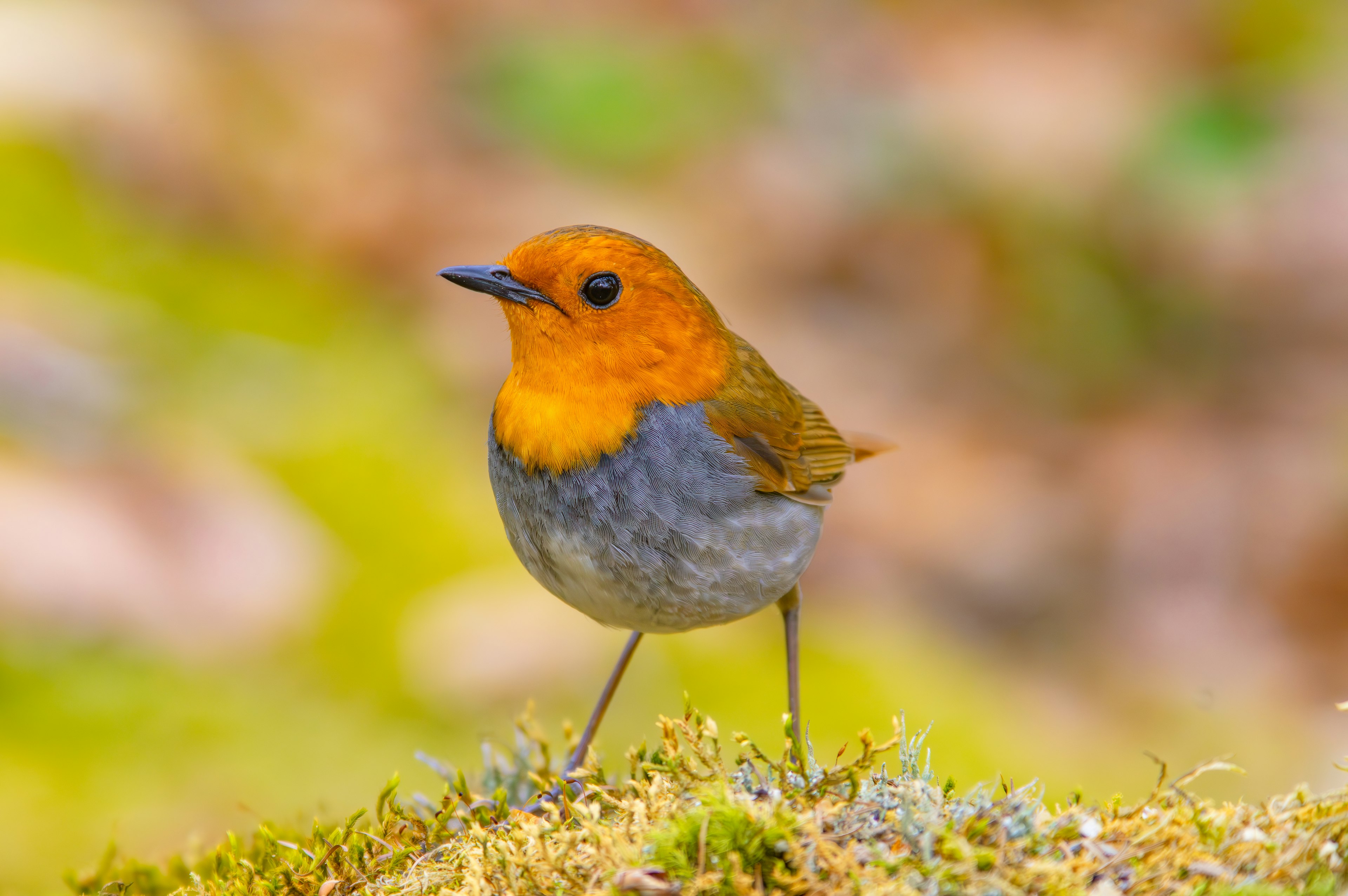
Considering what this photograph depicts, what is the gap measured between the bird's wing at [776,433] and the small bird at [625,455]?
0.01 metres

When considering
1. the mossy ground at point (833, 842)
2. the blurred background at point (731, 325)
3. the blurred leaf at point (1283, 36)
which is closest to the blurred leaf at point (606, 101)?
the blurred background at point (731, 325)

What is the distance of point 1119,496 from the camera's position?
7484 mm

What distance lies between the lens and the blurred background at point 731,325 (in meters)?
4.47

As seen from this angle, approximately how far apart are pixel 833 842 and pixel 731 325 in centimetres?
631

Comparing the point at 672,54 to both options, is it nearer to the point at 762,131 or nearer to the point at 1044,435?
the point at 762,131

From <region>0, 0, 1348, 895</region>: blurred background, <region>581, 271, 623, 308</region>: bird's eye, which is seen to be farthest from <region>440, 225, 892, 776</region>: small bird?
<region>0, 0, 1348, 895</region>: blurred background

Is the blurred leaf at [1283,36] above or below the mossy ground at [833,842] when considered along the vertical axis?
above

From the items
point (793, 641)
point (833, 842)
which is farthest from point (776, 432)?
point (833, 842)

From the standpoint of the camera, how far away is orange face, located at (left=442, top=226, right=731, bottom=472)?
2.95 m

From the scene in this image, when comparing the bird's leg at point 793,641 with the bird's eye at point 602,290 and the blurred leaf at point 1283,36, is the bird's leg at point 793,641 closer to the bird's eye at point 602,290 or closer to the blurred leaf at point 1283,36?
the bird's eye at point 602,290

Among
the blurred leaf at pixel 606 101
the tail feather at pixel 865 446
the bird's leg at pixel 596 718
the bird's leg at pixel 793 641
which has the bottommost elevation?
the bird's leg at pixel 596 718

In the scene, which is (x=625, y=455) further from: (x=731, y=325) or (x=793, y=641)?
(x=731, y=325)

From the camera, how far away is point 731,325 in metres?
8.04

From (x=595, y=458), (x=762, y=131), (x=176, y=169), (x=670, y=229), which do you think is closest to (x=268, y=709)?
(x=595, y=458)
